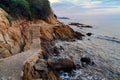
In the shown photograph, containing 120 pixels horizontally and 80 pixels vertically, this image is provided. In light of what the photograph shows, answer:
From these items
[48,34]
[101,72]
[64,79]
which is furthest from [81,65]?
[48,34]

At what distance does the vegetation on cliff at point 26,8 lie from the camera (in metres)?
36.9

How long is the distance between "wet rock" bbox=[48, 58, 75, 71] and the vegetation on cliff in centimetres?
1590

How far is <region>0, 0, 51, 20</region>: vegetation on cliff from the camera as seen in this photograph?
3689 centimetres

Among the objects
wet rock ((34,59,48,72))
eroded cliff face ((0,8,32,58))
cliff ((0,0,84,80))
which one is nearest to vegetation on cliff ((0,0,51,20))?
cliff ((0,0,84,80))

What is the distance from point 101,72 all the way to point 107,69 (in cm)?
153

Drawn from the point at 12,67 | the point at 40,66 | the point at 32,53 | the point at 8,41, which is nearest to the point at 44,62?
the point at 40,66

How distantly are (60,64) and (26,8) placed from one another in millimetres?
24264

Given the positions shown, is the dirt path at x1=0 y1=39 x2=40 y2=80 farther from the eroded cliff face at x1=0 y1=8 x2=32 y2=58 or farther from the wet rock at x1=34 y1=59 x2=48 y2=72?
the eroded cliff face at x1=0 y1=8 x2=32 y2=58

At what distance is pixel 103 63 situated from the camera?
29.0 metres

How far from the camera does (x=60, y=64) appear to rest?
23.6m

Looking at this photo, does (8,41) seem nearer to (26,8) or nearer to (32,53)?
(32,53)

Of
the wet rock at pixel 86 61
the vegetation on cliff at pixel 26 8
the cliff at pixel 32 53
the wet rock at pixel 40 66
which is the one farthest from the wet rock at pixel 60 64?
the vegetation on cliff at pixel 26 8

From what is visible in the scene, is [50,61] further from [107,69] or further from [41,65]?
[107,69]

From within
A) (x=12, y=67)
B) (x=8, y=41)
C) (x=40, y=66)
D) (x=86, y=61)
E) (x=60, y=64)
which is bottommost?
(x=86, y=61)
